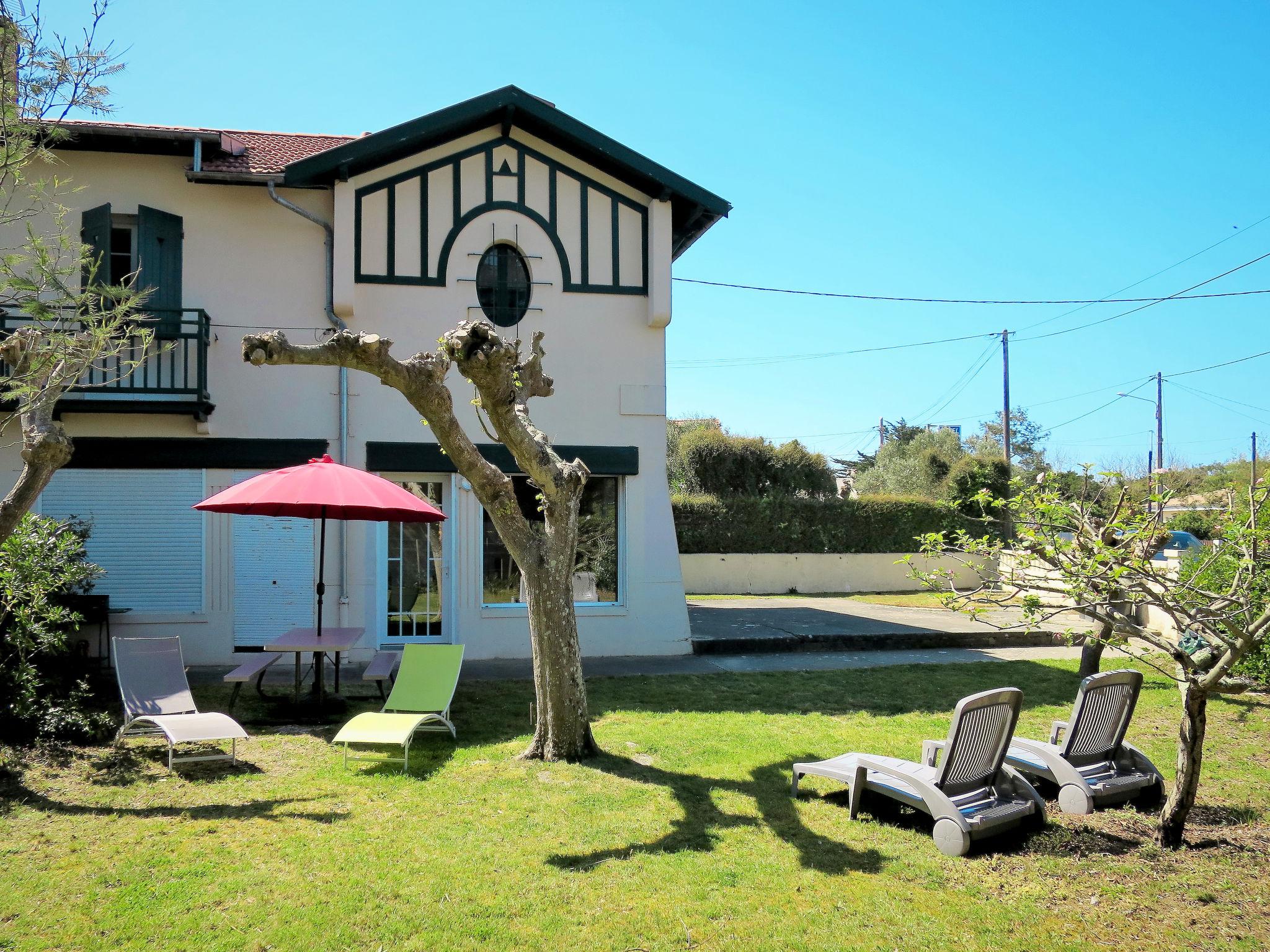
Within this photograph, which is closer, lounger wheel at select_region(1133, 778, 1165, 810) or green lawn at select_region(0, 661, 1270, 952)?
green lawn at select_region(0, 661, 1270, 952)

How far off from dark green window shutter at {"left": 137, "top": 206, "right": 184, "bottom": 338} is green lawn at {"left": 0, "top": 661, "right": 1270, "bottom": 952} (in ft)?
20.8

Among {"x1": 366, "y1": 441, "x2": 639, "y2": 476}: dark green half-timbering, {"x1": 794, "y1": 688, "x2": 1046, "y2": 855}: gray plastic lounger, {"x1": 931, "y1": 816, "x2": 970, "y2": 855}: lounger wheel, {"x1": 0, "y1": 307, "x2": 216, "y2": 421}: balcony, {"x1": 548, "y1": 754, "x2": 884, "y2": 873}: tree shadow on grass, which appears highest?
{"x1": 0, "y1": 307, "x2": 216, "y2": 421}: balcony

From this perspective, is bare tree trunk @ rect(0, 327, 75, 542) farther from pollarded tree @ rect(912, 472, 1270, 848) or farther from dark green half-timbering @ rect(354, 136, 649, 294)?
pollarded tree @ rect(912, 472, 1270, 848)

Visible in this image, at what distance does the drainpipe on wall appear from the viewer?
12109 millimetres

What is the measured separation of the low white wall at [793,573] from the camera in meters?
24.7

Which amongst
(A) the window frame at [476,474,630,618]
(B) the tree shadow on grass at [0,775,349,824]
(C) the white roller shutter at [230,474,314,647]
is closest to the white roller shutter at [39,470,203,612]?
(C) the white roller shutter at [230,474,314,647]

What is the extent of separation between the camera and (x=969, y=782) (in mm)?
5809

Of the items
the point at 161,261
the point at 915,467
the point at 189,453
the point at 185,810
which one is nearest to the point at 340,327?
the point at 161,261

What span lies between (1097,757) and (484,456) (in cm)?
835

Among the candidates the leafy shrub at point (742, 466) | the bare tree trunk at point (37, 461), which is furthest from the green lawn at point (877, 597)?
the bare tree trunk at point (37, 461)

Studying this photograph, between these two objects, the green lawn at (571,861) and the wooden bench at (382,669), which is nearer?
the green lawn at (571,861)

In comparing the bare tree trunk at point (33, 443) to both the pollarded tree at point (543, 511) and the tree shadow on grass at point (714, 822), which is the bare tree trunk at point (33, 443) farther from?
the tree shadow on grass at point (714, 822)

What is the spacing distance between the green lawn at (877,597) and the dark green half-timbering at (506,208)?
35.3 ft

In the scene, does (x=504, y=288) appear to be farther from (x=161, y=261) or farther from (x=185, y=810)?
(x=185, y=810)
